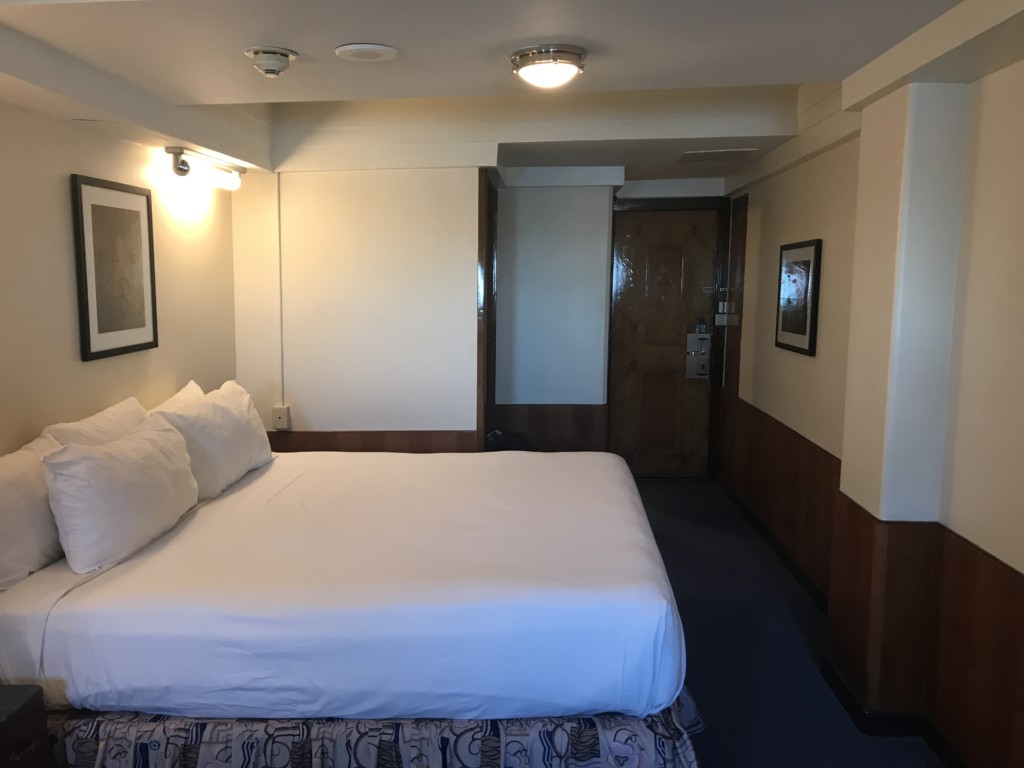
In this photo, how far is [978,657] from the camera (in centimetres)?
225

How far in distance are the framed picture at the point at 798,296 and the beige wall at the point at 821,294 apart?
0.05 meters

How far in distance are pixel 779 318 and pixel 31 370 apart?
11.7 ft

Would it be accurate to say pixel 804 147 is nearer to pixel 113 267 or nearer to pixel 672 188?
pixel 672 188

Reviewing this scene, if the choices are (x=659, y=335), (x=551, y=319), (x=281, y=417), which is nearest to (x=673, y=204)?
(x=659, y=335)

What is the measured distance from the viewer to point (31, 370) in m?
2.54

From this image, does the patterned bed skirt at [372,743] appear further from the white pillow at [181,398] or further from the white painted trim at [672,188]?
the white painted trim at [672,188]

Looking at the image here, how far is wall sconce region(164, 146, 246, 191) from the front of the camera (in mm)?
3230

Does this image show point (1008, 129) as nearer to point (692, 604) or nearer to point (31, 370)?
point (692, 604)

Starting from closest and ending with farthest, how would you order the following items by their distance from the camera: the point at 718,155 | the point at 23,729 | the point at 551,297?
1. the point at 23,729
2. the point at 718,155
3. the point at 551,297

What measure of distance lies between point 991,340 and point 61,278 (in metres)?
3.09

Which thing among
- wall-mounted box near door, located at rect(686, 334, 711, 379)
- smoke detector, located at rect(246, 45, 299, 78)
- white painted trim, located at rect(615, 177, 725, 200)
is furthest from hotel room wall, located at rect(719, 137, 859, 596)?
smoke detector, located at rect(246, 45, 299, 78)

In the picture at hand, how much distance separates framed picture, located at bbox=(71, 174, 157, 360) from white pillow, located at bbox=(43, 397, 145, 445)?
0.23 metres

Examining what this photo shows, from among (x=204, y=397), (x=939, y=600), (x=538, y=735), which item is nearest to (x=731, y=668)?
(x=939, y=600)

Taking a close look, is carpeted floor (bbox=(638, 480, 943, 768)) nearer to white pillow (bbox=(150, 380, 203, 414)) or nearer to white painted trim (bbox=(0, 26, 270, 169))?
white pillow (bbox=(150, 380, 203, 414))
